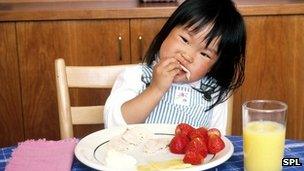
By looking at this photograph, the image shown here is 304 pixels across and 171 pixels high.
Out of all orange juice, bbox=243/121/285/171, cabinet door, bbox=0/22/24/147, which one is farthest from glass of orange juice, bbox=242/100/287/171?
cabinet door, bbox=0/22/24/147

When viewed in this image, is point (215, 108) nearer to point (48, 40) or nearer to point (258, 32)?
point (258, 32)

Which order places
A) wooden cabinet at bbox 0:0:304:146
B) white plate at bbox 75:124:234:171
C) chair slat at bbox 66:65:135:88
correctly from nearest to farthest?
white plate at bbox 75:124:234:171 < chair slat at bbox 66:65:135:88 < wooden cabinet at bbox 0:0:304:146

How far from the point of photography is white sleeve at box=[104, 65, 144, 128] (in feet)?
3.81

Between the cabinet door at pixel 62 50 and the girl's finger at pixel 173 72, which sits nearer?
the girl's finger at pixel 173 72

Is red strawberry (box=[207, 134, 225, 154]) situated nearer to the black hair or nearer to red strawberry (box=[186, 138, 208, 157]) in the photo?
red strawberry (box=[186, 138, 208, 157])

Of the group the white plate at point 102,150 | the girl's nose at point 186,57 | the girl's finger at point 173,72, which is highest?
the girl's nose at point 186,57

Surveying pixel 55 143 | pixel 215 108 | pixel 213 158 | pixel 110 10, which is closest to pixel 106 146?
pixel 55 143

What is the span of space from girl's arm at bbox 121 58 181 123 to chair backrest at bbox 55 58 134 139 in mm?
144

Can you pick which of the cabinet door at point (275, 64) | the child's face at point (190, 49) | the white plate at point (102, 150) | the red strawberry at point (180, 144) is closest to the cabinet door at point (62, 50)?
the cabinet door at point (275, 64)

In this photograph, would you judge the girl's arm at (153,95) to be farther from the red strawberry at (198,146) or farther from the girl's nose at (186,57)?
the red strawberry at (198,146)

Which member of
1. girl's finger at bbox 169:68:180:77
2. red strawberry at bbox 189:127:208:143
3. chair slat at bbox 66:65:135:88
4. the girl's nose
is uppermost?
the girl's nose

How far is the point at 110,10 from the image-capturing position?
1941 millimetres

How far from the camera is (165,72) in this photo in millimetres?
1145

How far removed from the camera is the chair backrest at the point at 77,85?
3.93 feet
